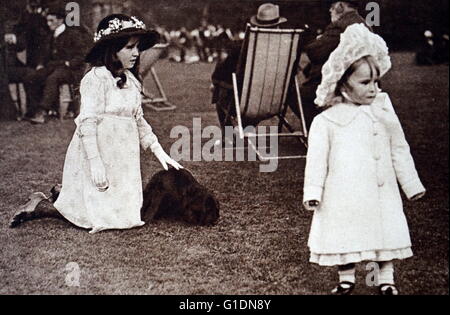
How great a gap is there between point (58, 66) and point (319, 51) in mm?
A: 1244

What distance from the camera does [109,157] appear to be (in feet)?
8.71

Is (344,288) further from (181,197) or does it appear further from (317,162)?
(181,197)

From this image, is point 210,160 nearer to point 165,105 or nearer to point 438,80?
point 165,105

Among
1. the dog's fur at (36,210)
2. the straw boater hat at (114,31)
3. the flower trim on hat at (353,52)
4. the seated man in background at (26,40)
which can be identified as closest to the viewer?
the flower trim on hat at (353,52)

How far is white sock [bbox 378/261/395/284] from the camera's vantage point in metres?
2.29

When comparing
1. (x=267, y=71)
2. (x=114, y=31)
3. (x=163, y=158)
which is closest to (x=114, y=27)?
(x=114, y=31)

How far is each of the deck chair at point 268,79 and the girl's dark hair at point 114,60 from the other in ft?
3.36

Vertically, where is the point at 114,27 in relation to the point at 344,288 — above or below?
above

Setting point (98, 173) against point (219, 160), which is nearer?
point (98, 173)

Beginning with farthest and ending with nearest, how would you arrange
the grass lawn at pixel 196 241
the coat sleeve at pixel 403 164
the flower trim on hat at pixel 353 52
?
the grass lawn at pixel 196 241 < the coat sleeve at pixel 403 164 < the flower trim on hat at pixel 353 52

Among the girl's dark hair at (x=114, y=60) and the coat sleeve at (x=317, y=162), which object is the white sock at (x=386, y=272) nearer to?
the coat sleeve at (x=317, y=162)

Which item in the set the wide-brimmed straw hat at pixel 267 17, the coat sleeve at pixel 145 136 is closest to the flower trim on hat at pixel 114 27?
the coat sleeve at pixel 145 136

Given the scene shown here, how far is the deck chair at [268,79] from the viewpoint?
11.7 feet
